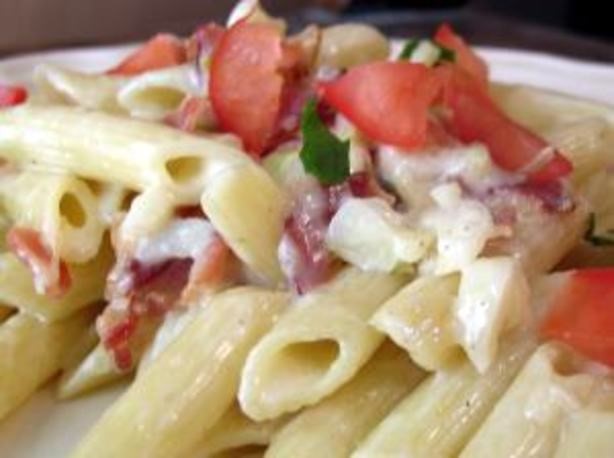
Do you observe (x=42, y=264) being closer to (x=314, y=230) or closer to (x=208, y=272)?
(x=208, y=272)

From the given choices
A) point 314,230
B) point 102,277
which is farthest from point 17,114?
point 314,230

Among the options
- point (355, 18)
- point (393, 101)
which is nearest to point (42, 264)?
point (393, 101)

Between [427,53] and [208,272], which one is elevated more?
[427,53]

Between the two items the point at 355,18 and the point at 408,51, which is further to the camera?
the point at 355,18

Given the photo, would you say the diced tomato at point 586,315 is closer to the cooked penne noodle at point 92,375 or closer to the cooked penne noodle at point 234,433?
the cooked penne noodle at point 234,433

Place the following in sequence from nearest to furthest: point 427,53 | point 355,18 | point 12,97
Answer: point 427,53 < point 12,97 < point 355,18

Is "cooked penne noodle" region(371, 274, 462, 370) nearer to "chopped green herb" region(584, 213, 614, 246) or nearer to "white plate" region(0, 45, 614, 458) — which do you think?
"chopped green herb" region(584, 213, 614, 246)

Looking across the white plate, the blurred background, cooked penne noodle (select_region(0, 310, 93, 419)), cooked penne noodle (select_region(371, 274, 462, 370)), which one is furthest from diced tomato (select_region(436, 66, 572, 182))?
the blurred background
